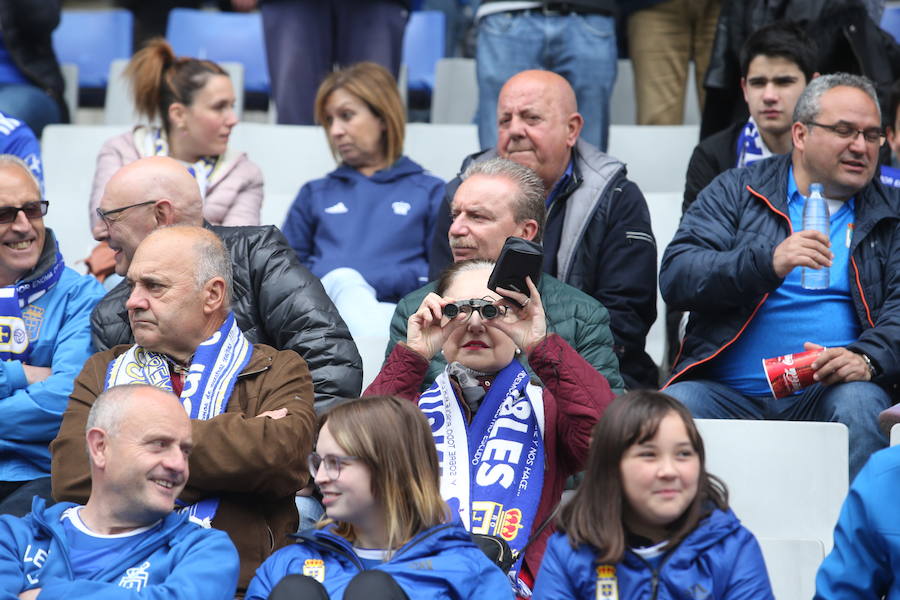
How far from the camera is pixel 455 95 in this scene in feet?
22.3

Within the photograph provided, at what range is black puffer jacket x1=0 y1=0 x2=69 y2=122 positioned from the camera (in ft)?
19.6

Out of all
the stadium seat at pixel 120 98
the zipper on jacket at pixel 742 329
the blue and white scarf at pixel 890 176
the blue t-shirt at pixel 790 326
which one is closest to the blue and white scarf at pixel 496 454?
the zipper on jacket at pixel 742 329

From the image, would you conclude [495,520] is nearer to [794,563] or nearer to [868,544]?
[794,563]

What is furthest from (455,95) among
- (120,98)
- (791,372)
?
(791,372)

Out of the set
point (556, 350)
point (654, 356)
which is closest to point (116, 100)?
point (654, 356)

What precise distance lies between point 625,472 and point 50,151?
13.3 ft

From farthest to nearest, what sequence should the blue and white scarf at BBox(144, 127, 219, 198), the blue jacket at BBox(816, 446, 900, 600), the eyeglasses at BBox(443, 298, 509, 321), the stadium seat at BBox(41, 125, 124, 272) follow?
the stadium seat at BBox(41, 125, 124, 272) → the blue and white scarf at BBox(144, 127, 219, 198) → the eyeglasses at BBox(443, 298, 509, 321) → the blue jacket at BBox(816, 446, 900, 600)

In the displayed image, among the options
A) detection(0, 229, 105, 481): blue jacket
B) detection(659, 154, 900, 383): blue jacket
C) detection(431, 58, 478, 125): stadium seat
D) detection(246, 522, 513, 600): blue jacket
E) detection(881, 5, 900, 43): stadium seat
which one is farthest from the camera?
detection(431, 58, 478, 125): stadium seat

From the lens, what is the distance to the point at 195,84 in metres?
5.35

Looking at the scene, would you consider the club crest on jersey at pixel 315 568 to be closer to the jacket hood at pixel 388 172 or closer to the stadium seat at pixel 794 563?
the stadium seat at pixel 794 563

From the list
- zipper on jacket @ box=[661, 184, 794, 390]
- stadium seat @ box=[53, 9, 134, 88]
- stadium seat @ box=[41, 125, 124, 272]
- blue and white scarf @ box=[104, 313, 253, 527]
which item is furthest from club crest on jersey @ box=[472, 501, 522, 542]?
stadium seat @ box=[53, 9, 134, 88]

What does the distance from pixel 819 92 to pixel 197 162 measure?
7.49 ft

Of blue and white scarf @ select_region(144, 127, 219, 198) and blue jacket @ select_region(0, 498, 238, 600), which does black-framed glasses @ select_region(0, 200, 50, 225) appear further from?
blue and white scarf @ select_region(144, 127, 219, 198)

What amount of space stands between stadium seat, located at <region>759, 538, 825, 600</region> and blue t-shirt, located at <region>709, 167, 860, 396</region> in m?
0.81
